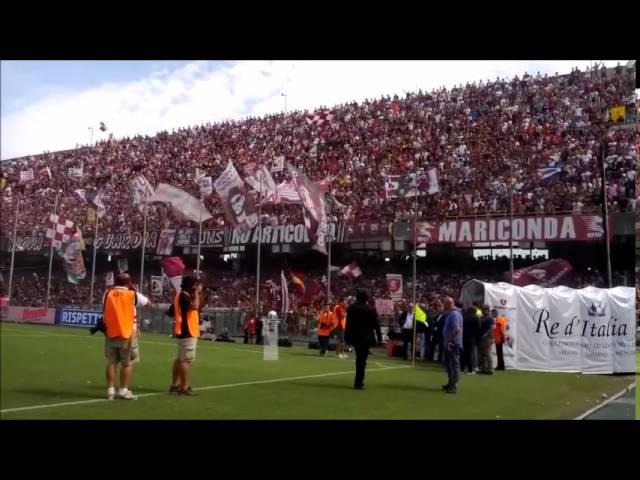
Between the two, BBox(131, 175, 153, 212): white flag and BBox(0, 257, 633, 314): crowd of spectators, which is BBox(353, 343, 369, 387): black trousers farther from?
BBox(131, 175, 153, 212): white flag

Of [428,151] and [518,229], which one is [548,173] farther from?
[428,151]

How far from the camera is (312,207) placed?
74.0 ft

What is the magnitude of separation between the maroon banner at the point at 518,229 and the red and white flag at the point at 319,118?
5806 millimetres

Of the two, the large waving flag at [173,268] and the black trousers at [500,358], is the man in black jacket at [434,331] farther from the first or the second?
the large waving flag at [173,268]

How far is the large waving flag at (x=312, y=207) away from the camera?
22.4 meters

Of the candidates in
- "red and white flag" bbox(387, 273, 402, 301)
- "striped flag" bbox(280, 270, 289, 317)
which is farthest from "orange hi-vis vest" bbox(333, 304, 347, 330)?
"striped flag" bbox(280, 270, 289, 317)

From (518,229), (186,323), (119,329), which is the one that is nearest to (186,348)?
(186,323)

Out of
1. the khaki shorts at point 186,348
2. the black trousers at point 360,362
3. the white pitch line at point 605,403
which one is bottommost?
the white pitch line at point 605,403

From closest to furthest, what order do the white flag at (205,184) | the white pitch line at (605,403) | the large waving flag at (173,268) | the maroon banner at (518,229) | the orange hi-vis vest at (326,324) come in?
the white pitch line at (605,403) < the orange hi-vis vest at (326,324) < the large waving flag at (173,268) < the white flag at (205,184) < the maroon banner at (518,229)

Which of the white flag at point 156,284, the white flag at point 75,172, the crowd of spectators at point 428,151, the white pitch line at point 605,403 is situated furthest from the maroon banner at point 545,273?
the white flag at point 75,172

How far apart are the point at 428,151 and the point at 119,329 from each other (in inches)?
856

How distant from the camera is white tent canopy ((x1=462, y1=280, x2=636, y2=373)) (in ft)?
54.6
